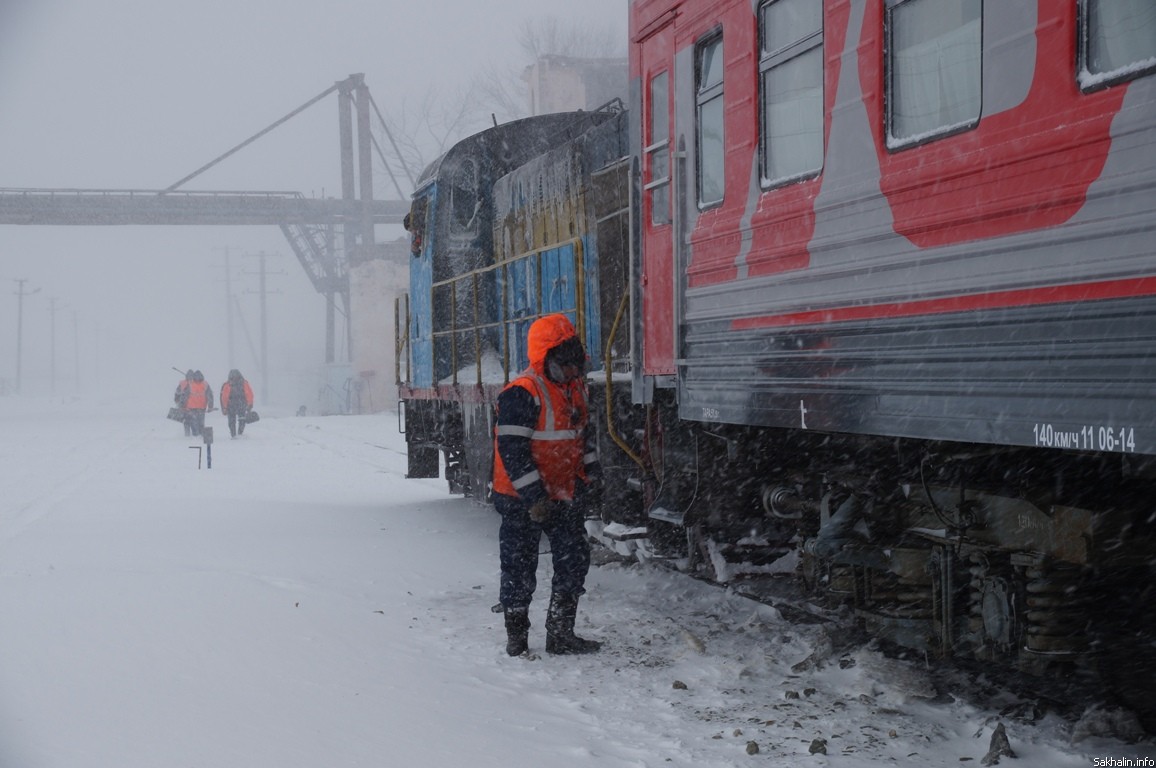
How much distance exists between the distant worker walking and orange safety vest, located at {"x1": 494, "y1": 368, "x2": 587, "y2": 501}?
2110cm

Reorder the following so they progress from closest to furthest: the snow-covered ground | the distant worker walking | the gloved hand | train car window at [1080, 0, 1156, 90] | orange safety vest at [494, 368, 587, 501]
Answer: train car window at [1080, 0, 1156, 90] → the snow-covered ground → the gloved hand → orange safety vest at [494, 368, 587, 501] → the distant worker walking

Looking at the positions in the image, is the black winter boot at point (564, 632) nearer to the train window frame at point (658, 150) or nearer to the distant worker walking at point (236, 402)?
the train window frame at point (658, 150)

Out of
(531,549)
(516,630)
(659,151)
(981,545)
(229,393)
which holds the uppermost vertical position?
(659,151)

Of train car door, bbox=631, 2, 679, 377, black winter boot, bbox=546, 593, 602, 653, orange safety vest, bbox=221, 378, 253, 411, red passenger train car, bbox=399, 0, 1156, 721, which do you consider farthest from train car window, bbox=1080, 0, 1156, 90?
orange safety vest, bbox=221, 378, 253, 411

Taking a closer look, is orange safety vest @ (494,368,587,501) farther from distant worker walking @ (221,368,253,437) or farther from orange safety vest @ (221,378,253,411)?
orange safety vest @ (221,378,253,411)

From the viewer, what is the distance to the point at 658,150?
21.6 ft

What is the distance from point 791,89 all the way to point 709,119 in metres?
0.87

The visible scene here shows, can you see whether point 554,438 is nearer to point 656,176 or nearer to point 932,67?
point 656,176

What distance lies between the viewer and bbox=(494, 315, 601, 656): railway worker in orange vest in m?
5.93

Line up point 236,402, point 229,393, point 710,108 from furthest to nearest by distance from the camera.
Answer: point 229,393 < point 236,402 < point 710,108

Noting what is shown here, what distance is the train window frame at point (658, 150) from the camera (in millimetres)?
6465

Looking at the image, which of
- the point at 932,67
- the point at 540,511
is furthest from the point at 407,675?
the point at 932,67

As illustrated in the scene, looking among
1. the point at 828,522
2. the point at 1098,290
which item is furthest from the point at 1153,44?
the point at 828,522

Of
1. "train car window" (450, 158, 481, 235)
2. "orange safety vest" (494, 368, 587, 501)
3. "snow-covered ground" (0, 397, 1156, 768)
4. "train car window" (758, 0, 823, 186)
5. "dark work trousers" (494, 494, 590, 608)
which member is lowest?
"snow-covered ground" (0, 397, 1156, 768)
